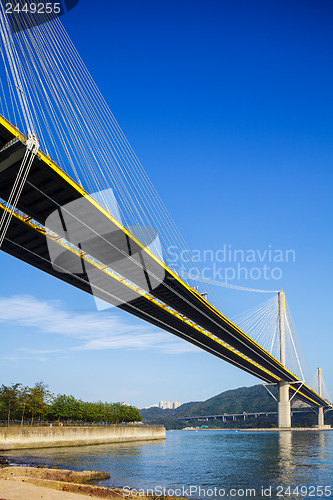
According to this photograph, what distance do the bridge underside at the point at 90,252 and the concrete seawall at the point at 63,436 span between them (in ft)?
51.3

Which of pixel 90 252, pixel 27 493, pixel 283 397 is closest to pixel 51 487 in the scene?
pixel 27 493

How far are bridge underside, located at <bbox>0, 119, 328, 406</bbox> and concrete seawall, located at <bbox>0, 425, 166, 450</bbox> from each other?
51.3 ft

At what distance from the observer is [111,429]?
59.1 meters

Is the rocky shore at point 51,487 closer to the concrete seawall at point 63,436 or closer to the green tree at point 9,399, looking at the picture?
the concrete seawall at point 63,436

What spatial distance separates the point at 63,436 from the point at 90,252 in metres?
23.8

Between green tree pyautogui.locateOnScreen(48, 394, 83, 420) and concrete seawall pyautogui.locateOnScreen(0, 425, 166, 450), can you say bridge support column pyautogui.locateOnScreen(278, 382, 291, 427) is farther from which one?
green tree pyautogui.locateOnScreen(48, 394, 83, 420)

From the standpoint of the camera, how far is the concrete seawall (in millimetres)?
39281

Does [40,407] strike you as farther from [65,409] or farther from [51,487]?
[51,487]

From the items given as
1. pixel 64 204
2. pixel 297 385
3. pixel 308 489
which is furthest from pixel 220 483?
pixel 297 385

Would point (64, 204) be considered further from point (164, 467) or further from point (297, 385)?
point (297, 385)

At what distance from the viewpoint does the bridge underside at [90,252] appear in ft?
81.5

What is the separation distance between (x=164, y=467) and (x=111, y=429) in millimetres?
30221

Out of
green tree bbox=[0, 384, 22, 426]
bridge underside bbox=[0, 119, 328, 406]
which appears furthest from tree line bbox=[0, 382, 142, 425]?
bridge underside bbox=[0, 119, 328, 406]

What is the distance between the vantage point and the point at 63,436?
154 ft
